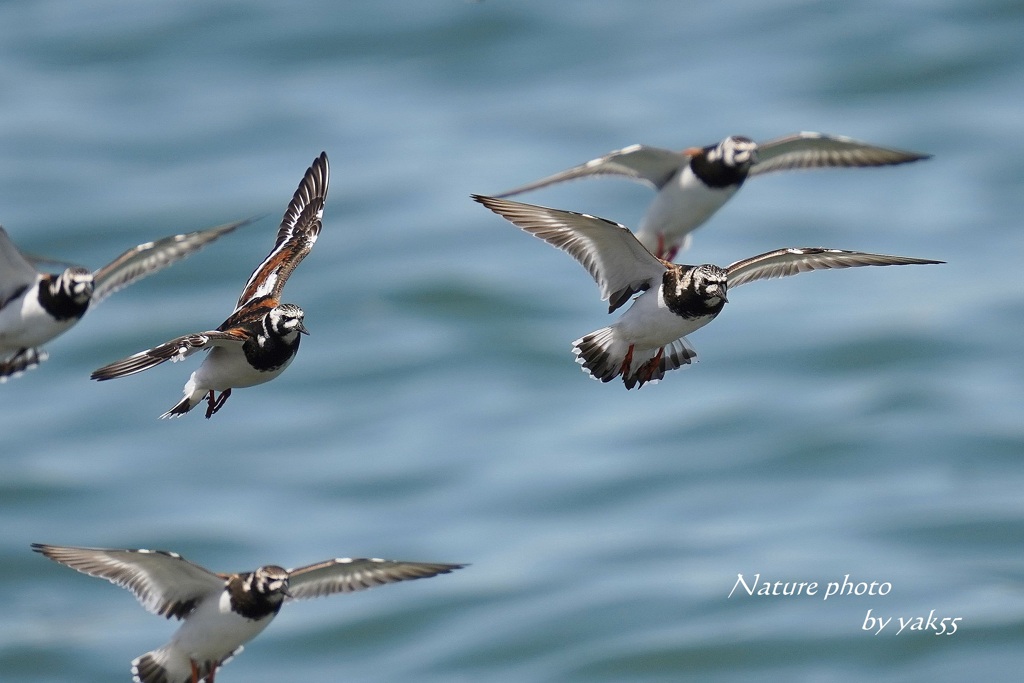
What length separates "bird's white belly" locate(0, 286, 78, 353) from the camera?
14.2 m

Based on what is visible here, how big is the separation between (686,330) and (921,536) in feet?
135

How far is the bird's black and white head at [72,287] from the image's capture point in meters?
14.1

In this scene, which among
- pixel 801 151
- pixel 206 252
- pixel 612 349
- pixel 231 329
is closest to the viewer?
pixel 231 329

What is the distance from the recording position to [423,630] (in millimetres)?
49031

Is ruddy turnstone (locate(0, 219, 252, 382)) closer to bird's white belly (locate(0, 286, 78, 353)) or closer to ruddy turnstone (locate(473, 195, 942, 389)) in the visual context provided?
bird's white belly (locate(0, 286, 78, 353))

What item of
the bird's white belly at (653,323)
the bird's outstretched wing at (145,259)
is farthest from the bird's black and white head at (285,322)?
the bird's outstretched wing at (145,259)

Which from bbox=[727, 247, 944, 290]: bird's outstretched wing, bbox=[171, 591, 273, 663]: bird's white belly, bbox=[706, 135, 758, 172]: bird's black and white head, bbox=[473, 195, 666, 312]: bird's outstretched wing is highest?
bbox=[706, 135, 758, 172]: bird's black and white head

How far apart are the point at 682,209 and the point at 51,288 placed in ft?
20.4

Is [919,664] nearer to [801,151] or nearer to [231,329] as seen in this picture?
[801,151]

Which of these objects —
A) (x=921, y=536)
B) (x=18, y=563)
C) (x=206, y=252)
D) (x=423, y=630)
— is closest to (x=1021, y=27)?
(x=921, y=536)

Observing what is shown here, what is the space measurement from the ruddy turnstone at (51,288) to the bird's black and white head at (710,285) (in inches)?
138

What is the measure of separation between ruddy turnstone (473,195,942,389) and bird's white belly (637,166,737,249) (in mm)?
3868

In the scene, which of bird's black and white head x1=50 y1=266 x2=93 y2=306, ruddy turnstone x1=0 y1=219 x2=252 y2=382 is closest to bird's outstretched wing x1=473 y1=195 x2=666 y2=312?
ruddy turnstone x1=0 y1=219 x2=252 y2=382

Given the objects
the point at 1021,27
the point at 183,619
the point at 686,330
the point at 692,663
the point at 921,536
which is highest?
the point at 1021,27
